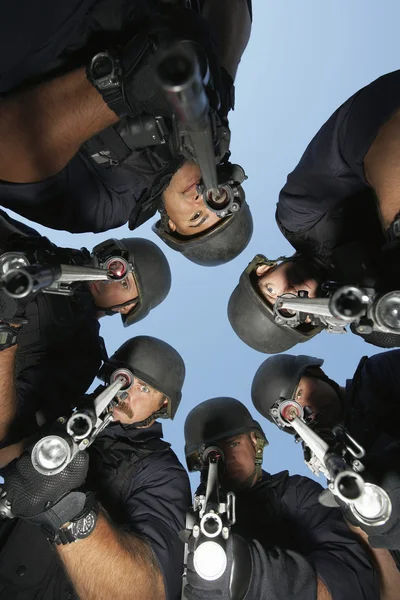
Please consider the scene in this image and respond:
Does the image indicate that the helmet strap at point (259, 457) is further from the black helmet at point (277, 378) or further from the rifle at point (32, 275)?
the rifle at point (32, 275)

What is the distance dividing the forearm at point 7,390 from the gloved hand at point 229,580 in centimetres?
150

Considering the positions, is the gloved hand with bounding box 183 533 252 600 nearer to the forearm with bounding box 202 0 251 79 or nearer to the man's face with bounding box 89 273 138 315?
the man's face with bounding box 89 273 138 315

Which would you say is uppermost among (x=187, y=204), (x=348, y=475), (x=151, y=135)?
(x=151, y=135)

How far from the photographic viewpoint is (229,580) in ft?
8.18

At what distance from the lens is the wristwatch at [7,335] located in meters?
2.49

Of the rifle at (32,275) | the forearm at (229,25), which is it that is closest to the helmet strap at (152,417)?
the rifle at (32,275)

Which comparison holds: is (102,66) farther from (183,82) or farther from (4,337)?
(4,337)

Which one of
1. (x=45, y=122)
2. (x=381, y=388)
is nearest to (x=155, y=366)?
(x=381, y=388)

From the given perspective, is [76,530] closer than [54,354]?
Yes

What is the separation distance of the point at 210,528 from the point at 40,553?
167 cm

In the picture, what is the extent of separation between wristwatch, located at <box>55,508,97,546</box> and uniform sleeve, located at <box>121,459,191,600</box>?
0.55m

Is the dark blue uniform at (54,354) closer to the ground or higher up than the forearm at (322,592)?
higher up

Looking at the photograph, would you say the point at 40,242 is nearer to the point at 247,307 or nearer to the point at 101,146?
the point at 101,146

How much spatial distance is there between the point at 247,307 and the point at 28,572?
268 centimetres
